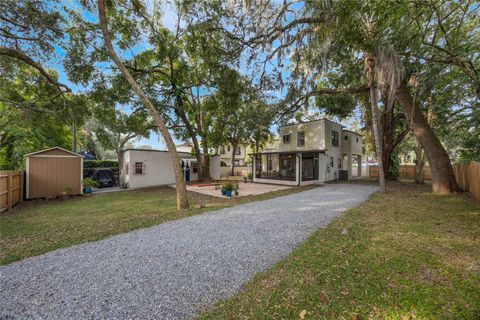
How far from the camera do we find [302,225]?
5.11 m

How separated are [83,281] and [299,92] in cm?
1194

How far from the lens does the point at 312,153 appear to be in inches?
674

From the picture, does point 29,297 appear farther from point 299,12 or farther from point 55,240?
point 299,12

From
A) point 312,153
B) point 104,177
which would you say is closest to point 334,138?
point 312,153

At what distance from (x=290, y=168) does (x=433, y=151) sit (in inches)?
460

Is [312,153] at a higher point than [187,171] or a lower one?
higher

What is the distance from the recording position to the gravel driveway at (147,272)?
2.23 metres

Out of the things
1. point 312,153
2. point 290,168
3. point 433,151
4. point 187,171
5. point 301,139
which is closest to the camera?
point 433,151

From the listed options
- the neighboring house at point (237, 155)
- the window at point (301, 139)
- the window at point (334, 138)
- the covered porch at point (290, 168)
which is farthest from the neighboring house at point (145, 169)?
the neighboring house at point (237, 155)

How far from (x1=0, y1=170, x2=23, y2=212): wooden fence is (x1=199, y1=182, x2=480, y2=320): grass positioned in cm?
979

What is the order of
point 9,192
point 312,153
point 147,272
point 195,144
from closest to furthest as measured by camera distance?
1. point 147,272
2. point 9,192
3. point 195,144
4. point 312,153

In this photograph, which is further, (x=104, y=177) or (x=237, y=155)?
(x=237, y=155)

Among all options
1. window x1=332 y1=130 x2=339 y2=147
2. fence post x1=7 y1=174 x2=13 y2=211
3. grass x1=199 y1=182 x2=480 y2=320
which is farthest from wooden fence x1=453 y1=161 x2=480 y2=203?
fence post x1=7 y1=174 x2=13 y2=211

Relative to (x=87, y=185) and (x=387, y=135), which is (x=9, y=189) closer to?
(x=87, y=185)
